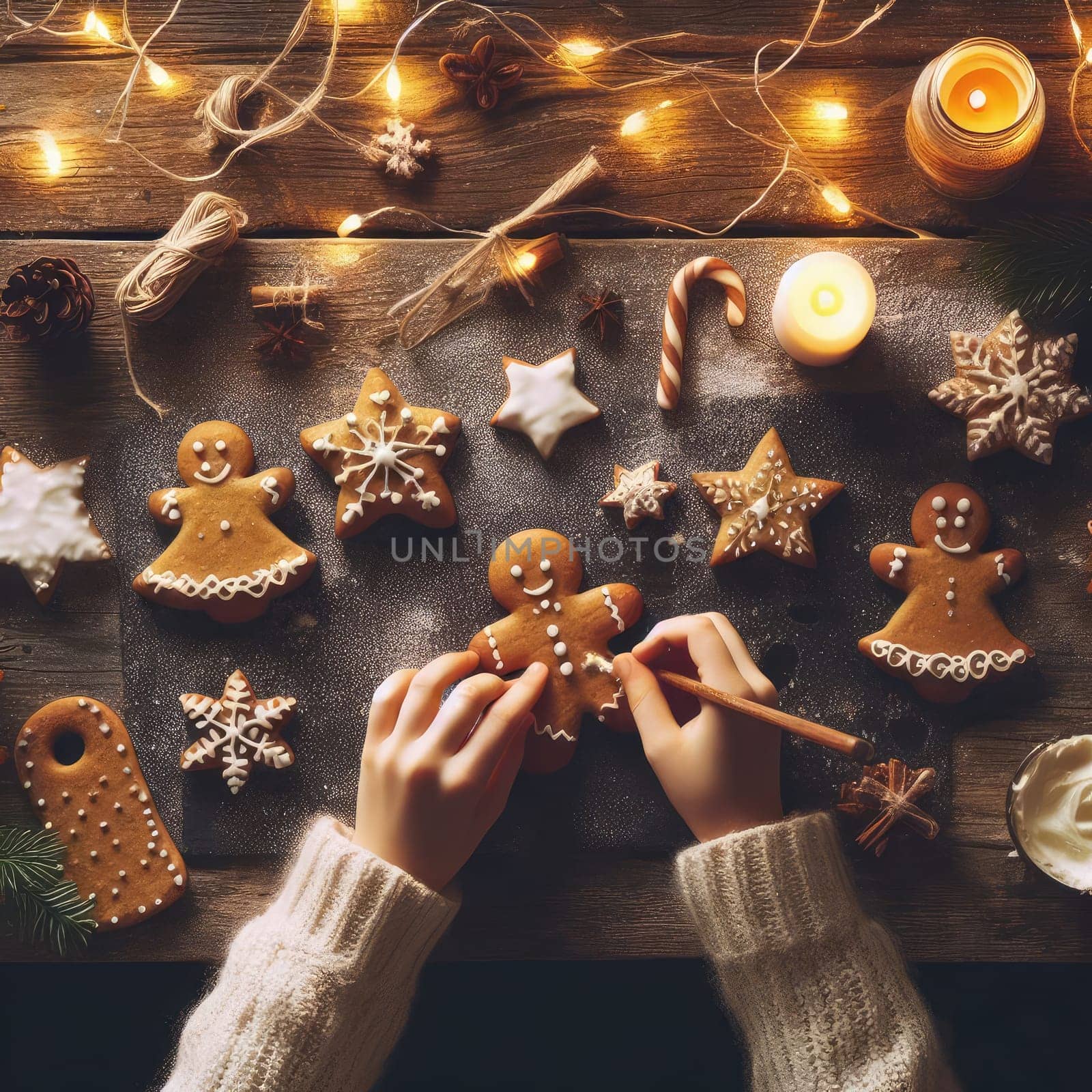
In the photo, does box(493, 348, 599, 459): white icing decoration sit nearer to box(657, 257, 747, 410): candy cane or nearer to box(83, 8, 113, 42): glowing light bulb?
box(657, 257, 747, 410): candy cane

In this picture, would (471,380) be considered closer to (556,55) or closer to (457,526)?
(457,526)

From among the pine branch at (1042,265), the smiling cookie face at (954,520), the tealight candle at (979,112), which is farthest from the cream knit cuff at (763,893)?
the tealight candle at (979,112)

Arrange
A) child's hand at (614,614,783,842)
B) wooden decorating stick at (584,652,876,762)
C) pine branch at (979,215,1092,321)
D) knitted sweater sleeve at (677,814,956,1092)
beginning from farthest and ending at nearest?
pine branch at (979,215,1092,321)
child's hand at (614,614,783,842)
knitted sweater sleeve at (677,814,956,1092)
wooden decorating stick at (584,652,876,762)

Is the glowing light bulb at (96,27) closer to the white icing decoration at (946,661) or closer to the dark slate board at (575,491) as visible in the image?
the dark slate board at (575,491)

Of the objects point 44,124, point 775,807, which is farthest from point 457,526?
point 44,124

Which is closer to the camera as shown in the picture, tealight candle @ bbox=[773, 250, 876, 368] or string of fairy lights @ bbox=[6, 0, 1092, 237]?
tealight candle @ bbox=[773, 250, 876, 368]

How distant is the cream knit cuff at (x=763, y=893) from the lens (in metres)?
1.39

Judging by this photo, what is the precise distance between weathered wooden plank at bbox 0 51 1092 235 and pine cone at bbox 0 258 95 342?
5.6 inches

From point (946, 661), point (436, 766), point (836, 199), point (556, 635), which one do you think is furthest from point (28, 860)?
point (836, 199)

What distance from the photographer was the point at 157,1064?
6.20ft

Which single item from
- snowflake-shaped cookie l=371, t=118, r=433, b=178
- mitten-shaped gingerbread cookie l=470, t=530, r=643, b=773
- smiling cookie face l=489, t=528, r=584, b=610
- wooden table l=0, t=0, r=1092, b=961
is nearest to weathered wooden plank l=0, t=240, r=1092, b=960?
wooden table l=0, t=0, r=1092, b=961

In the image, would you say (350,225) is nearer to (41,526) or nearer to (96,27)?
(96,27)

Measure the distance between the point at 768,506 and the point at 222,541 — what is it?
3.33 ft

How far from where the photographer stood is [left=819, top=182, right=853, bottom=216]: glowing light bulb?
1.67m
